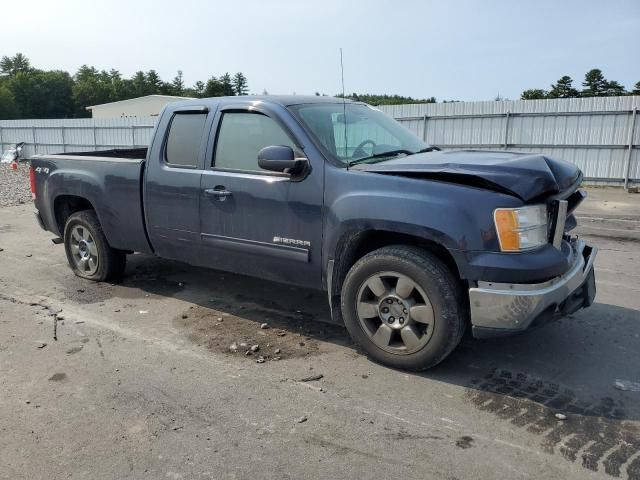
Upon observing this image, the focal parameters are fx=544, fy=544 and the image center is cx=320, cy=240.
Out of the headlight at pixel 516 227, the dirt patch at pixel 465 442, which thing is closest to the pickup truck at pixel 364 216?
the headlight at pixel 516 227

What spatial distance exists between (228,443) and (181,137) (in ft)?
9.86

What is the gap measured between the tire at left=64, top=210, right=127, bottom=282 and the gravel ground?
804 centimetres

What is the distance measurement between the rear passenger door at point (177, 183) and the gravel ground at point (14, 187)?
9.65m

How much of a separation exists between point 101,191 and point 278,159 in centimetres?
252

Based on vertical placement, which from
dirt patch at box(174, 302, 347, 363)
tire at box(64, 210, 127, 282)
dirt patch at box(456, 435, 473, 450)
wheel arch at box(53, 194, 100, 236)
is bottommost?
dirt patch at box(174, 302, 347, 363)

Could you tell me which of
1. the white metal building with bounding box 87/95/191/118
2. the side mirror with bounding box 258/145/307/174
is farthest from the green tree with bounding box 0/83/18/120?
the side mirror with bounding box 258/145/307/174

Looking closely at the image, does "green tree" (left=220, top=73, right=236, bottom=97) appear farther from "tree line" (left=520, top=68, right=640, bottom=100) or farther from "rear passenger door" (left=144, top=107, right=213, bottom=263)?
"rear passenger door" (left=144, top=107, right=213, bottom=263)

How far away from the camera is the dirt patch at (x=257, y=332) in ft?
14.0

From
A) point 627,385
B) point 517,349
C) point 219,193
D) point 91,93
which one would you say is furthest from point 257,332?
point 91,93

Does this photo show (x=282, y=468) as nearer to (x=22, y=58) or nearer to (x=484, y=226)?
(x=484, y=226)

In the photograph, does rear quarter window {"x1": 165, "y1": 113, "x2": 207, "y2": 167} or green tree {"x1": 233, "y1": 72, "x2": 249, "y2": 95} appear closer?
rear quarter window {"x1": 165, "y1": 113, "x2": 207, "y2": 167}

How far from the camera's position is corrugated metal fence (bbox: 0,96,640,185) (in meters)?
15.3

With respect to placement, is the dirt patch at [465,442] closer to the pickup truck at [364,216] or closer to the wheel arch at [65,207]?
the pickup truck at [364,216]

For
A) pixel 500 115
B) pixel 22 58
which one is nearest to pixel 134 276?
pixel 500 115
